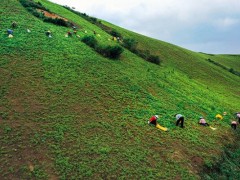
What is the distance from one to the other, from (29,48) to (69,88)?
23.3 ft

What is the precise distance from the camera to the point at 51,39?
92.3ft

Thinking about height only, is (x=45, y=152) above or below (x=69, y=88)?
below

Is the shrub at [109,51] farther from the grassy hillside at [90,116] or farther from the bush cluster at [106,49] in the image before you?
the grassy hillside at [90,116]

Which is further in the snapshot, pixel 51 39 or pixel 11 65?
pixel 51 39

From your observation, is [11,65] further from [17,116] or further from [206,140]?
[206,140]

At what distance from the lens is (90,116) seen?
57.7 ft

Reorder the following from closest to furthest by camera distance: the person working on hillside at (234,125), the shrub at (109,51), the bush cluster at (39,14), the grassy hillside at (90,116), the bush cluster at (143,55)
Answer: the grassy hillside at (90,116) < the person working on hillside at (234,125) < the shrub at (109,51) < the bush cluster at (39,14) < the bush cluster at (143,55)

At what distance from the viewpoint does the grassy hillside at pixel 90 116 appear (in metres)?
13.5

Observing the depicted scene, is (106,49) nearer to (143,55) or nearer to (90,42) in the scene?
(90,42)

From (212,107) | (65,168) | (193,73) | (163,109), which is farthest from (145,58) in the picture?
(65,168)

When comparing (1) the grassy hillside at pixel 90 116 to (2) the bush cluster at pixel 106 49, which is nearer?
(1) the grassy hillside at pixel 90 116

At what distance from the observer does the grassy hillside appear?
13484 millimetres

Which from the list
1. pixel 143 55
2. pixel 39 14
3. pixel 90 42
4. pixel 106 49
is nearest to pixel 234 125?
pixel 106 49

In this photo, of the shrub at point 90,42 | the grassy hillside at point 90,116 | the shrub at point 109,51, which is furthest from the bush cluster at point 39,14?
the shrub at point 109,51
